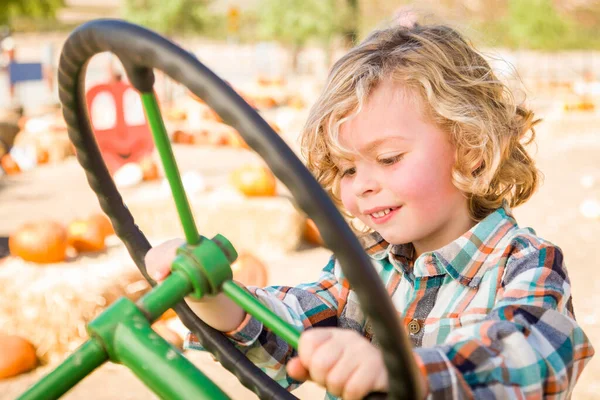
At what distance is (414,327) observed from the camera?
133 cm

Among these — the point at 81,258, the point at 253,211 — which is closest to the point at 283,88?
the point at 253,211

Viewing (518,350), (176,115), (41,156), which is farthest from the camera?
(176,115)

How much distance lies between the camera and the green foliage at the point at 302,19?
18062 mm

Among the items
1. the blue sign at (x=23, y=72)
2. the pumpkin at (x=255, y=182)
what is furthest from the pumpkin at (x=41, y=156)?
the pumpkin at (x=255, y=182)

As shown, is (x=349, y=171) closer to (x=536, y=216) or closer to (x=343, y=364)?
(x=343, y=364)

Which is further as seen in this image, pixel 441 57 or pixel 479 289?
pixel 441 57

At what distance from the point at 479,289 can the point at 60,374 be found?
32.4 inches

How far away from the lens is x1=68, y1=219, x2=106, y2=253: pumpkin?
426 cm

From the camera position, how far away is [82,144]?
1062mm

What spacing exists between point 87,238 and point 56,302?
3.75 feet

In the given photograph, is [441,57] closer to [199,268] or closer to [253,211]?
[199,268]

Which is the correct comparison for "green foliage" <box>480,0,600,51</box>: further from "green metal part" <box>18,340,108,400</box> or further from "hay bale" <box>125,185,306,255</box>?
"green metal part" <box>18,340,108,400</box>

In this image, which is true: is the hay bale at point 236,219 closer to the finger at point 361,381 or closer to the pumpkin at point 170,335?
the pumpkin at point 170,335

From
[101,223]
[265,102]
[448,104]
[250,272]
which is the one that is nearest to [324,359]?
[448,104]
